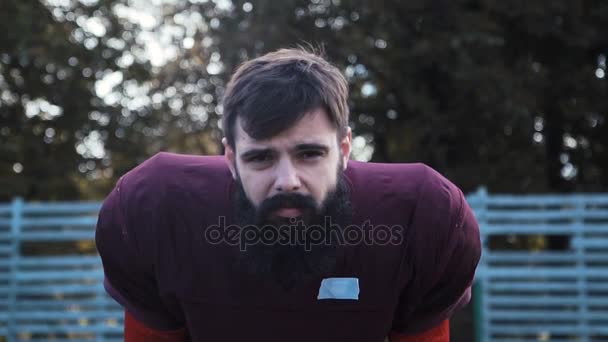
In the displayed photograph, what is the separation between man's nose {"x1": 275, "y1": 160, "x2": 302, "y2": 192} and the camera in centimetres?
247

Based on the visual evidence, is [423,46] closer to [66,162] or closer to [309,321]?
[66,162]

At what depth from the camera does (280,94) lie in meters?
2.54

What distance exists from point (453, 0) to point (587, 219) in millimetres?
3362

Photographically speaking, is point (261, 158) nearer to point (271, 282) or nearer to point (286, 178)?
point (286, 178)

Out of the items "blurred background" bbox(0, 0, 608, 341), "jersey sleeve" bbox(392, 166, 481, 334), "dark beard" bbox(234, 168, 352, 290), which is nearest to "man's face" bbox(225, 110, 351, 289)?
"dark beard" bbox(234, 168, 352, 290)

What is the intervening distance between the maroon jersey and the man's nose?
0.30m

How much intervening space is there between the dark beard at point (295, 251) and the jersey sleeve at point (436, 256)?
0.25 m

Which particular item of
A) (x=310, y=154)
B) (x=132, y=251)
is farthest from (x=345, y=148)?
(x=132, y=251)

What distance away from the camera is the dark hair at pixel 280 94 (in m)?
2.49

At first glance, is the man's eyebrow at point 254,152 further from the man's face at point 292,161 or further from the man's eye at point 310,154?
the man's eye at point 310,154

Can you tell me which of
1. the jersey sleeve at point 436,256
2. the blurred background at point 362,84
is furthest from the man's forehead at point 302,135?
the blurred background at point 362,84

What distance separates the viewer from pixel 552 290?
8281mm

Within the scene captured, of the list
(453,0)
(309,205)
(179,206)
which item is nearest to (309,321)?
(309,205)
